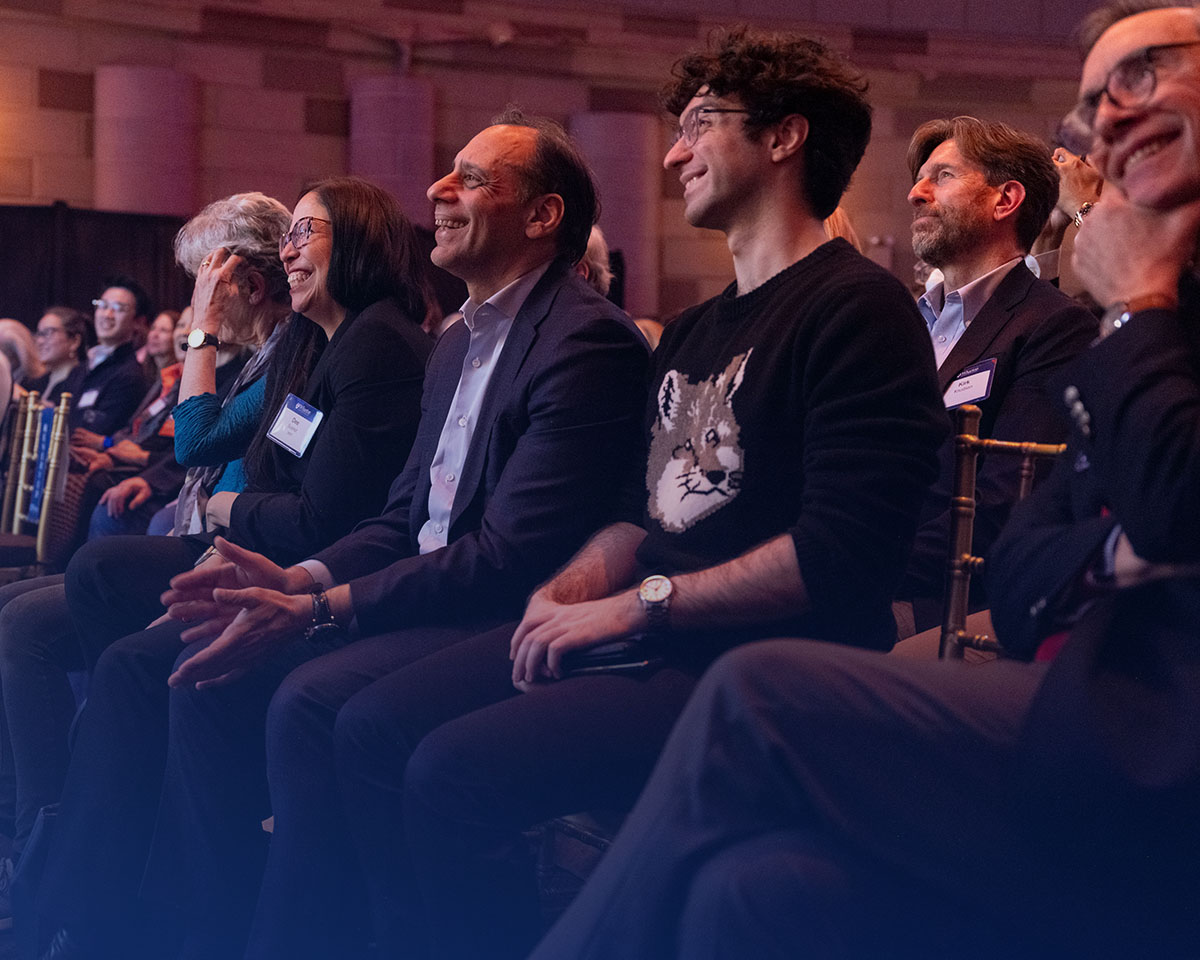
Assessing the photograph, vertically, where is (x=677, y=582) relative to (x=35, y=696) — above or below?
above

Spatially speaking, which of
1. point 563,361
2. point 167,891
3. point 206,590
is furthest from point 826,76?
point 167,891

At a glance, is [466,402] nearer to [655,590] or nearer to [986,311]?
[655,590]

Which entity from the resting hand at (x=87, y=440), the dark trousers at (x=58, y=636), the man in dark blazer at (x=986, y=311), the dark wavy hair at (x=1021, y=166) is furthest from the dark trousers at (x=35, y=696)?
the resting hand at (x=87, y=440)

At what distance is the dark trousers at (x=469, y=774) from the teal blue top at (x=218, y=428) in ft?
3.09

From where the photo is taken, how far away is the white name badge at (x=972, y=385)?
6.95ft

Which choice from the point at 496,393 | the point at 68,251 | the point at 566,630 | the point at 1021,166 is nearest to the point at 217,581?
the point at 496,393

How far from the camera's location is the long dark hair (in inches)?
93.8

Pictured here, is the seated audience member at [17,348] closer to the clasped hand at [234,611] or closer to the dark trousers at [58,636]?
the dark trousers at [58,636]

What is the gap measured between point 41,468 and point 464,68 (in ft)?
18.6

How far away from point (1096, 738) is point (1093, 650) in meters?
0.08

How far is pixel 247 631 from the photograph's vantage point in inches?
72.7

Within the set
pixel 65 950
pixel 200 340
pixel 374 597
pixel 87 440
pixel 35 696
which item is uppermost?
pixel 200 340

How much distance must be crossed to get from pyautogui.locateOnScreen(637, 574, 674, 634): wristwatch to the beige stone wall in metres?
7.50

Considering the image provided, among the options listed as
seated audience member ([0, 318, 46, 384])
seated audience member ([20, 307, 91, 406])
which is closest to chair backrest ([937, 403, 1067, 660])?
seated audience member ([0, 318, 46, 384])
